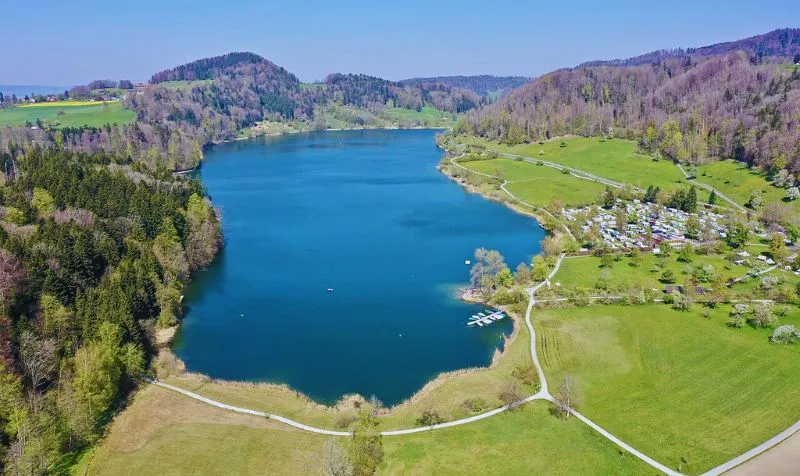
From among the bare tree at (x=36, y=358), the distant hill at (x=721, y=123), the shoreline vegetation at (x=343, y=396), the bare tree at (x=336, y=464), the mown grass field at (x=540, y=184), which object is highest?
the distant hill at (x=721, y=123)

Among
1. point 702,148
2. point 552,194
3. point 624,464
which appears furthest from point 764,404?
point 702,148

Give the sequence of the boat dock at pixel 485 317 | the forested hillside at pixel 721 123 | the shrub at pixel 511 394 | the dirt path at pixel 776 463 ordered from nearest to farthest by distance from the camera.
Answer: the dirt path at pixel 776 463 → the shrub at pixel 511 394 → the boat dock at pixel 485 317 → the forested hillside at pixel 721 123

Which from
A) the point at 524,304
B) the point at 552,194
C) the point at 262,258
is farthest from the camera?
the point at 552,194

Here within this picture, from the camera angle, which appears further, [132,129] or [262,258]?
[132,129]

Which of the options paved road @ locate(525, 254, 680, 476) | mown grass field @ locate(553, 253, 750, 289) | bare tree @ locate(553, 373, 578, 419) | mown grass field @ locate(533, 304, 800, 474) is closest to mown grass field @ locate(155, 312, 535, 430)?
paved road @ locate(525, 254, 680, 476)

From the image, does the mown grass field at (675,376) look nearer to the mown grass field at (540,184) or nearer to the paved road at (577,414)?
the paved road at (577,414)

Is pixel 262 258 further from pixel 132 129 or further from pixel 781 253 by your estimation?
pixel 132 129

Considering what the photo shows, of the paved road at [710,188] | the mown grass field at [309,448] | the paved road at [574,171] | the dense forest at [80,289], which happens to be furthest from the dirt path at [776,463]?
the paved road at [574,171]
